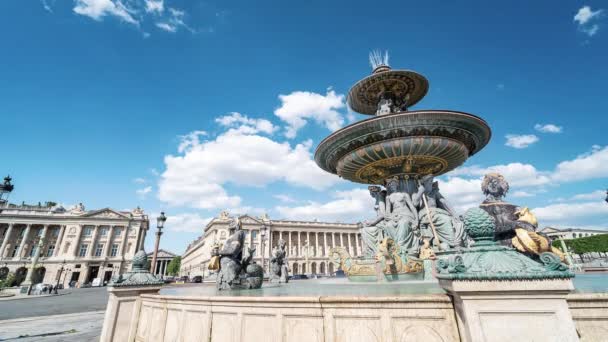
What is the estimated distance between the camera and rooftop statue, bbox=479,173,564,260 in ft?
11.9

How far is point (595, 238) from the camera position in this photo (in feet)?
136

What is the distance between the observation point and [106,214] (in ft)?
203

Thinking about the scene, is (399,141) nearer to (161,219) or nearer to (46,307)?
(161,219)

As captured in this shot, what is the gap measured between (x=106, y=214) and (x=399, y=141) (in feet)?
239

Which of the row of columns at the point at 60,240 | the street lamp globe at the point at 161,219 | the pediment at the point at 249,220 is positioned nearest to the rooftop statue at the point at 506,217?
the street lamp globe at the point at 161,219

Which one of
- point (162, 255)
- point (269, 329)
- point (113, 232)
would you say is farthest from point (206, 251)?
point (269, 329)

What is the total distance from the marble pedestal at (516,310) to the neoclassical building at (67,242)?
69303 mm

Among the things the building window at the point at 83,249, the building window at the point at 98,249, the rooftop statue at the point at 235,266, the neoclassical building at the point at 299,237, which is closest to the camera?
the rooftop statue at the point at 235,266

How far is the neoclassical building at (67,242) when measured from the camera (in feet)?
178

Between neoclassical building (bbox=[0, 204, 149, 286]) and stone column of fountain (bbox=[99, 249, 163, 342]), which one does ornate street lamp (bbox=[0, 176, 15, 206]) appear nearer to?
neoclassical building (bbox=[0, 204, 149, 286])

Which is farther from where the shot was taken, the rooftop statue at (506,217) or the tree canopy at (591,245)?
the tree canopy at (591,245)

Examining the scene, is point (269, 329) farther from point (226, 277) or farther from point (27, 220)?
point (27, 220)

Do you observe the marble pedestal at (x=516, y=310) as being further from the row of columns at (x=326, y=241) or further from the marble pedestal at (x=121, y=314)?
the row of columns at (x=326, y=241)

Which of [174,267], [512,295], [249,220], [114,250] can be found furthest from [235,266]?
[174,267]
